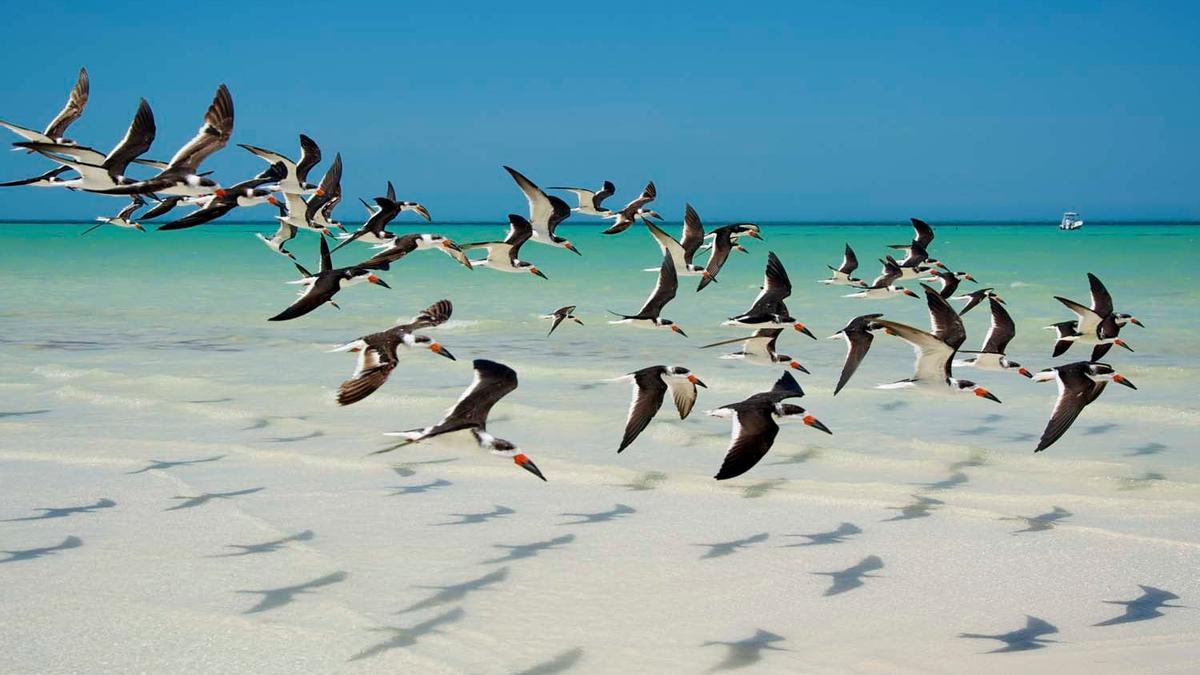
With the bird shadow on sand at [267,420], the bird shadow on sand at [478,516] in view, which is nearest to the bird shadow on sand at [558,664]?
the bird shadow on sand at [478,516]

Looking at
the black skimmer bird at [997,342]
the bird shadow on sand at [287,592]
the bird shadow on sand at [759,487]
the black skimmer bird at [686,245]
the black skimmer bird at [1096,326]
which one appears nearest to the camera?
the bird shadow on sand at [287,592]

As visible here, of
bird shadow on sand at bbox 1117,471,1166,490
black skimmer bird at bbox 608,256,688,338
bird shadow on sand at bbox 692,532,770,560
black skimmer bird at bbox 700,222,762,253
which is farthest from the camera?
black skimmer bird at bbox 700,222,762,253

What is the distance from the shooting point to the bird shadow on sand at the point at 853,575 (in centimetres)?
868

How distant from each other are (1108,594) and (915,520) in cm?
214

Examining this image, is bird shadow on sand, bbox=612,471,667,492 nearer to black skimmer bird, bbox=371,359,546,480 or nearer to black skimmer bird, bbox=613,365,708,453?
black skimmer bird, bbox=613,365,708,453

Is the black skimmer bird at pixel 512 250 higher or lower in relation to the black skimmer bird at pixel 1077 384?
higher

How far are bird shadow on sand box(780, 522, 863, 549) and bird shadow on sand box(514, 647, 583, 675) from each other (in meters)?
2.75

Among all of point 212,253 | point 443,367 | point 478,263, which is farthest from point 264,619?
point 212,253

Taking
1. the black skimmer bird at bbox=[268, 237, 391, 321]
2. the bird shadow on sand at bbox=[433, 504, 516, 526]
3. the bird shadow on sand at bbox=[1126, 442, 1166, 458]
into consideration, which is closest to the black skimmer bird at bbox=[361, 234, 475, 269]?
the black skimmer bird at bbox=[268, 237, 391, 321]

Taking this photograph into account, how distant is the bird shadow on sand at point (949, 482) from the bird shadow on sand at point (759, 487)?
1.38 meters

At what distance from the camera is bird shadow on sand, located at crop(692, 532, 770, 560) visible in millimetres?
9495

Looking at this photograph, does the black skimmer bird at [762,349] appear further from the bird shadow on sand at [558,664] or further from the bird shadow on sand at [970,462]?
the bird shadow on sand at [558,664]

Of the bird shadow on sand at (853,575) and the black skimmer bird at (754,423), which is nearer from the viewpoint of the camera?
the bird shadow on sand at (853,575)

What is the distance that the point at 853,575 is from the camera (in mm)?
8969
